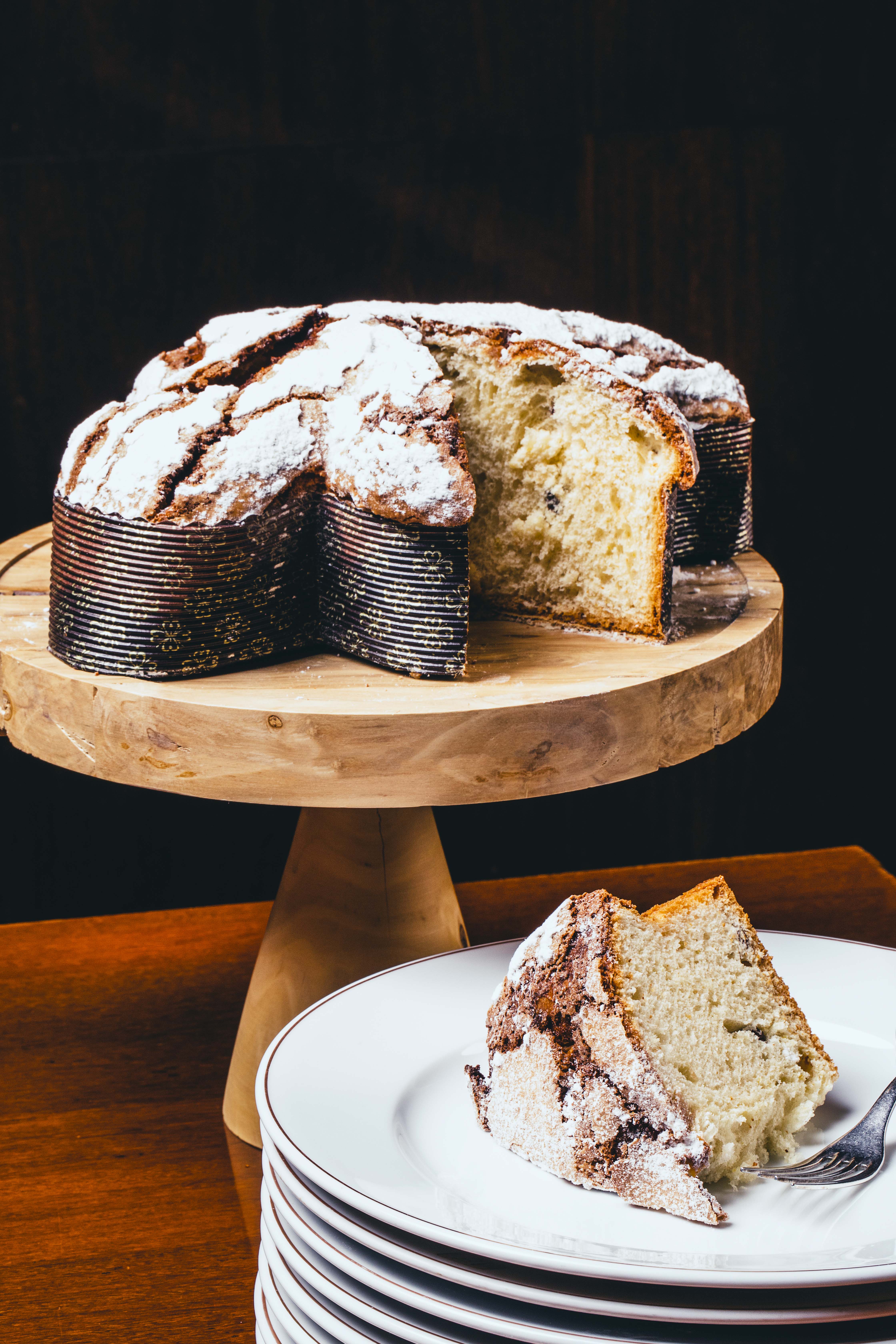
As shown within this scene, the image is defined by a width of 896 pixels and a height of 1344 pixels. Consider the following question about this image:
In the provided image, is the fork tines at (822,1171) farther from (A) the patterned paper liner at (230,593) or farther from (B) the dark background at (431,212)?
(B) the dark background at (431,212)

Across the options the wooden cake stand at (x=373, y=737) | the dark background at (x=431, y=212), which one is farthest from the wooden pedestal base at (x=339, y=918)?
the dark background at (x=431, y=212)

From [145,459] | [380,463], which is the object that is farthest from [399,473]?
[145,459]

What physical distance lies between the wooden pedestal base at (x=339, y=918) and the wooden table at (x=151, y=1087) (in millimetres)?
105

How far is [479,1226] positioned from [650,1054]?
15cm

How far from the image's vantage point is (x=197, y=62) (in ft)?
6.35

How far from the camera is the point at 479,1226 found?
2.35 ft

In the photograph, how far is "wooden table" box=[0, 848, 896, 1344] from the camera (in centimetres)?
105

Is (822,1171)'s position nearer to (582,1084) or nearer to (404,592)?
(582,1084)

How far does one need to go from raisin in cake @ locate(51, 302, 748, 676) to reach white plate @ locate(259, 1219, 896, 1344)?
535mm

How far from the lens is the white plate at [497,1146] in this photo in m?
0.68

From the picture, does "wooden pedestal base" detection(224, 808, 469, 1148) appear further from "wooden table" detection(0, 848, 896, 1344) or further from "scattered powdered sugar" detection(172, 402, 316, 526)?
"scattered powdered sugar" detection(172, 402, 316, 526)

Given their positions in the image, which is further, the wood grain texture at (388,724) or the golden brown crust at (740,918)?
the wood grain texture at (388,724)

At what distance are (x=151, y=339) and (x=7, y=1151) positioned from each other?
4.13 ft

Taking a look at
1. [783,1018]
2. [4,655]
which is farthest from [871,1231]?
[4,655]
